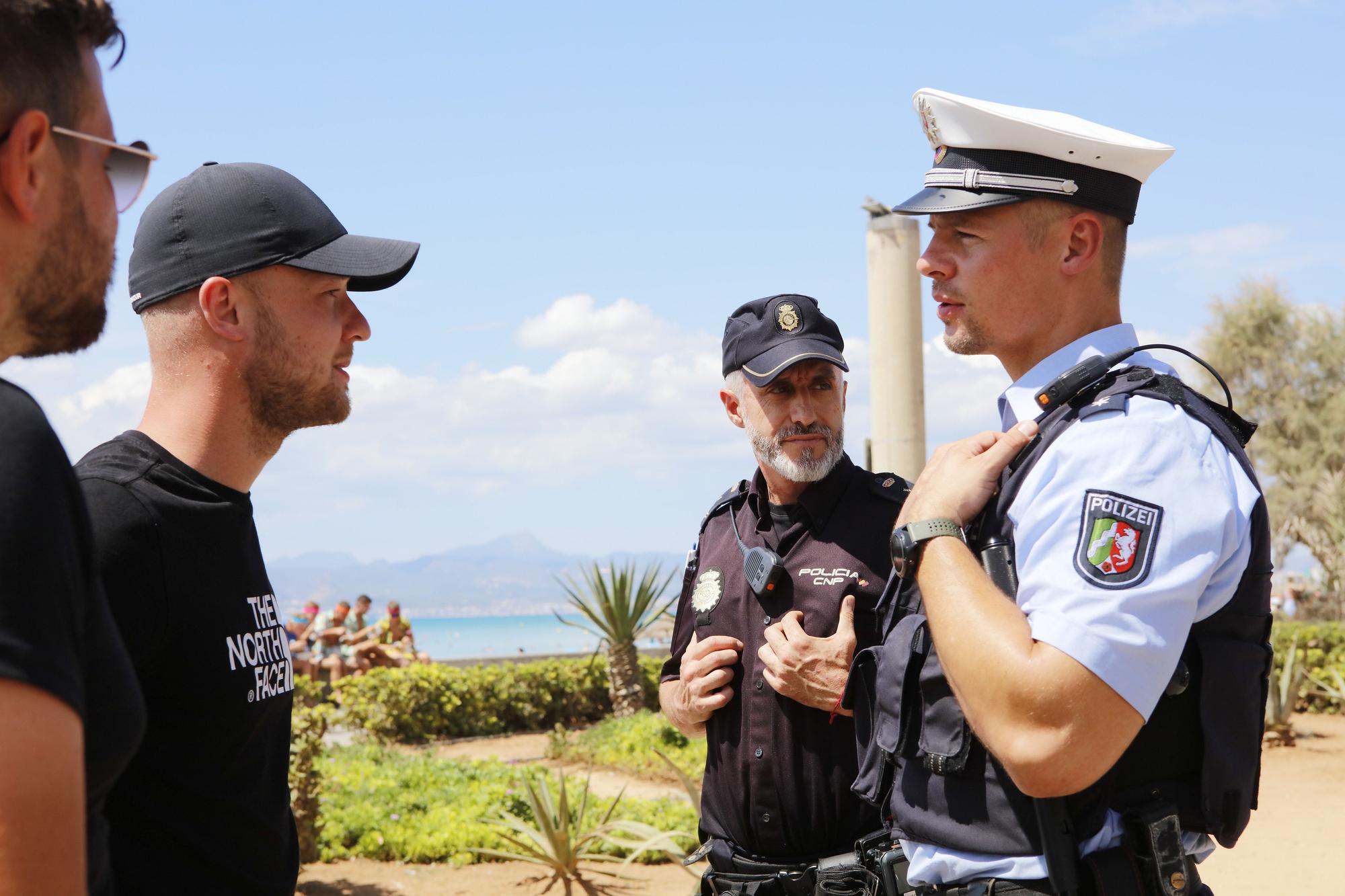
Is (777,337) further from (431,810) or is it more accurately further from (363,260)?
(431,810)

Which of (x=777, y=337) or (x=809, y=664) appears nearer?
(x=809, y=664)

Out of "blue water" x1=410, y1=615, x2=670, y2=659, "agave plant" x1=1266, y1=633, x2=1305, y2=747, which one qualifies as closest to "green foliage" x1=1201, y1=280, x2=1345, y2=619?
"agave plant" x1=1266, y1=633, x2=1305, y2=747

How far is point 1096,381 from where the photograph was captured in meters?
2.17

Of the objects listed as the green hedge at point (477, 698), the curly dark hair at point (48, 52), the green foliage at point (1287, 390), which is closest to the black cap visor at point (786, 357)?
the curly dark hair at point (48, 52)

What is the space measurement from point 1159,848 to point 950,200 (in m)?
1.33

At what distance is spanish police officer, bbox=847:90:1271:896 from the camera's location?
191 cm

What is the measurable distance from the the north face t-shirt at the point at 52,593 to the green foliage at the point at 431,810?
592 centimetres

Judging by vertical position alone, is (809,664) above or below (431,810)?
above

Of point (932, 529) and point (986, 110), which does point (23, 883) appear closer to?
point (932, 529)

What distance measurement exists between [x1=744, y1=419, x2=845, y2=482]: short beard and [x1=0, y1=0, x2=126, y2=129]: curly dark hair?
2557 mm

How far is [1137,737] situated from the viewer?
2049 mm

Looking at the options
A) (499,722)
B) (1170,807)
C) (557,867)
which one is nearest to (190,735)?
(1170,807)

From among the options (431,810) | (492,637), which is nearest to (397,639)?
(431,810)

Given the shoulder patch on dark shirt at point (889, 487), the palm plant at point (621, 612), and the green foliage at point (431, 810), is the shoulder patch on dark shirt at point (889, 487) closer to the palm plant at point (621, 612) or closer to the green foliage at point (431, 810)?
the green foliage at point (431, 810)
